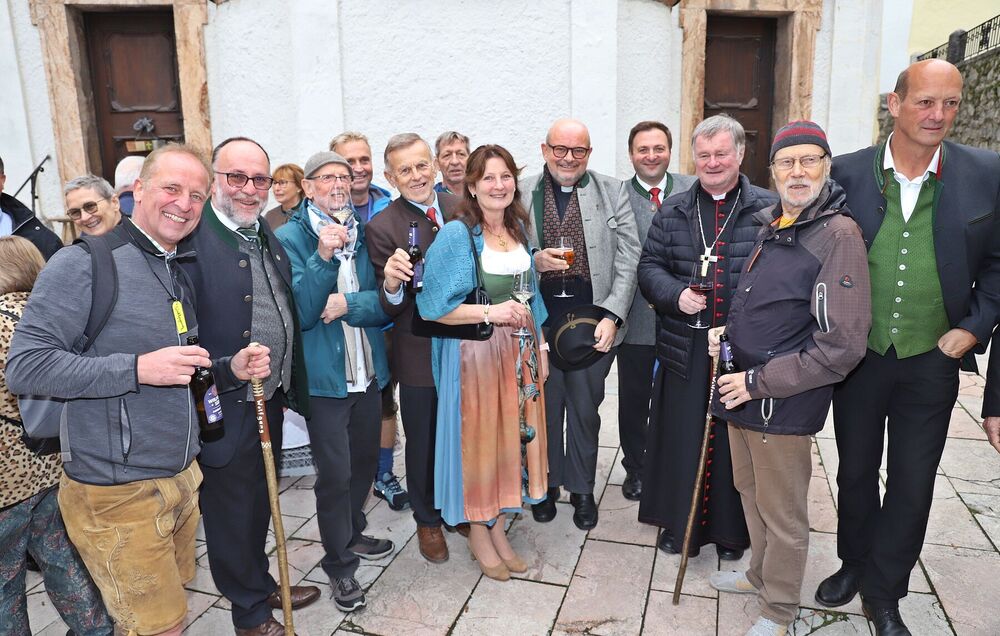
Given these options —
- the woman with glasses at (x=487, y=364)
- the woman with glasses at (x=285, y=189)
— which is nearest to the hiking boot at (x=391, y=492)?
the woman with glasses at (x=487, y=364)

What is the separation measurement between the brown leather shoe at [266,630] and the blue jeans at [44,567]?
2.00ft

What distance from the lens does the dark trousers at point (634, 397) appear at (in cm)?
461

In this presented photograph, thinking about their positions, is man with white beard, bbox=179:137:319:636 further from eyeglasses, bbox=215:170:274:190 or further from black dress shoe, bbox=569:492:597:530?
black dress shoe, bbox=569:492:597:530

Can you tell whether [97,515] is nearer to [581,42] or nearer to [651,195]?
[651,195]

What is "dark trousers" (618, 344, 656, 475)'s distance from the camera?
461 cm

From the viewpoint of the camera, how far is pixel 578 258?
417cm

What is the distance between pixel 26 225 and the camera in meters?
4.02

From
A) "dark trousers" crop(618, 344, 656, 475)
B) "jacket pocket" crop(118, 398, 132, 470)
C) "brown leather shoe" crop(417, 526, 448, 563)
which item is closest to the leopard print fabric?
"jacket pocket" crop(118, 398, 132, 470)

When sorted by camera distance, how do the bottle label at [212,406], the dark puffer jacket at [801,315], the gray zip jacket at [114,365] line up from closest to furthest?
the gray zip jacket at [114,365] → the bottle label at [212,406] → the dark puffer jacket at [801,315]

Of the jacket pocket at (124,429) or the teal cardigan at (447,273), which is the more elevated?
the teal cardigan at (447,273)

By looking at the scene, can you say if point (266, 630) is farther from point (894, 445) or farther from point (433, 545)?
point (894, 445)

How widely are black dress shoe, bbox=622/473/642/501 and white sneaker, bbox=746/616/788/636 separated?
1514 millimetres

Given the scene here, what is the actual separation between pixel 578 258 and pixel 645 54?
4821 mm

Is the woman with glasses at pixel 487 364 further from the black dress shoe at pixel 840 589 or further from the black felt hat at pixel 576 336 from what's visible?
the black dress shoe at pixel 840 589
